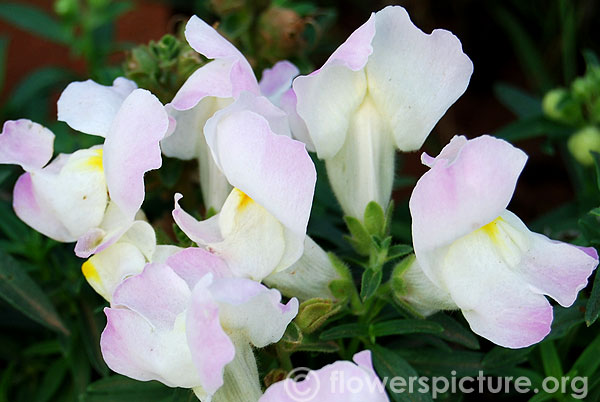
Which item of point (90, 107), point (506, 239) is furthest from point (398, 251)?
point (90, 107)

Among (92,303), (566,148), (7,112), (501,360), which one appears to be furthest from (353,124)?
(7,112)

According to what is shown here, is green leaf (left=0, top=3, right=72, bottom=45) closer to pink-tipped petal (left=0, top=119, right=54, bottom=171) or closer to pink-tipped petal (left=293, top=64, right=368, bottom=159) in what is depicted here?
pink-tipped petal (left=0, top=119, right=54, bottom=171)

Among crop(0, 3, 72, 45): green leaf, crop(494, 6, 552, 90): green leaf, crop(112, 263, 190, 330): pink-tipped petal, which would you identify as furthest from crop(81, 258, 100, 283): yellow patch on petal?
crop(494, 6, 552, 90): green leaf

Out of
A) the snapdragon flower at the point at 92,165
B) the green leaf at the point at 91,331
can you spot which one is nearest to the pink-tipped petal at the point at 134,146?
the snapdragon flower at the point at 92,165

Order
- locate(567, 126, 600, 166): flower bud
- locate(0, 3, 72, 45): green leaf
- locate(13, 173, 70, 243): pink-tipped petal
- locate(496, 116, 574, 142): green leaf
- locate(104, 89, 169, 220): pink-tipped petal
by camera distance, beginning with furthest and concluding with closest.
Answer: locate(0, 3, 72, 45): green leaf, locate(496, 116, 574, 142): green leaf, locate(567, 126, 600, 166): flower bud, locate(13, 173, 70, 243): pink-tipped petal, locate(104, 89, 169, 220): pink-tipped petal

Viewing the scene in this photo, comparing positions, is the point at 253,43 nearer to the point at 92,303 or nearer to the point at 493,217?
the point at 92,303

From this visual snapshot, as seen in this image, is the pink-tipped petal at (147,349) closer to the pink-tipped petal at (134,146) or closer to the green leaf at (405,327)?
the pink-tipped petal at (134,146)

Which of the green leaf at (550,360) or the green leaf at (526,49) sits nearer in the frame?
the green leaf at (550,360)
